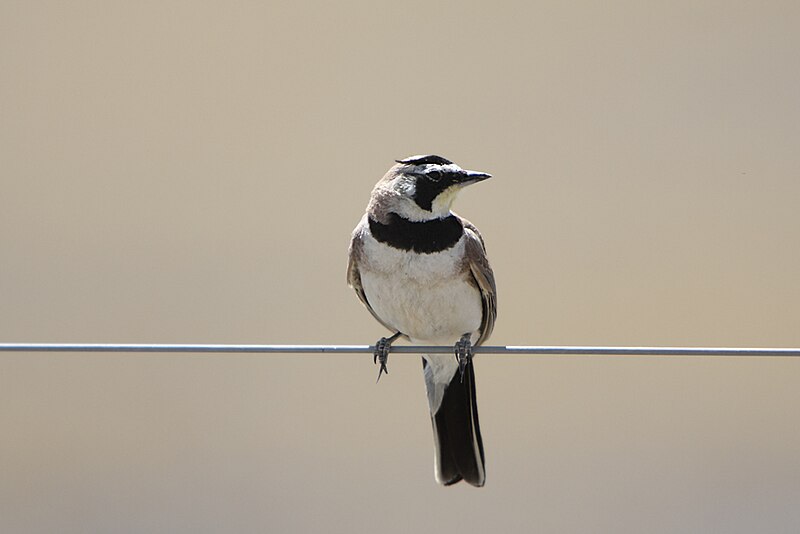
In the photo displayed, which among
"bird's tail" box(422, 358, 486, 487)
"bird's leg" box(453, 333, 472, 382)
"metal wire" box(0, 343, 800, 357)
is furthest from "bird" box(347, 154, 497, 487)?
"metal wire" box(0, 343, 800, 357)

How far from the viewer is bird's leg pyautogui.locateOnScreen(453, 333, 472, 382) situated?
12.7 ft

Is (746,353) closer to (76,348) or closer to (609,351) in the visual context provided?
(609,351)

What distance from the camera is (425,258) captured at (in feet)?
12.6

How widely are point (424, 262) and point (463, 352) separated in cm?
34

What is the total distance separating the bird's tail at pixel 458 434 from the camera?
4.22 meters

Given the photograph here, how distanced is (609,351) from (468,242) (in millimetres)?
1187

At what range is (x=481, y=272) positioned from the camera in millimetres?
3965

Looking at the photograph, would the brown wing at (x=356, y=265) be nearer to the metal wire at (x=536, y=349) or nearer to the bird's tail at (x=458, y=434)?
the bird's tail at (x=458, y=434)

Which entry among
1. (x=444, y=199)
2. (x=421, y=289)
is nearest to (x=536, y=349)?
(x=421, y=289)

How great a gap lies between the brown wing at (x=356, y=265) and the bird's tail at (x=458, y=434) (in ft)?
1.14

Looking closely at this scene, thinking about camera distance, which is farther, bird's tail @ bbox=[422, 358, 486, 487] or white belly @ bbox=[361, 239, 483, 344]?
bird's tail @ bbox=[422, 358, 486, 487]

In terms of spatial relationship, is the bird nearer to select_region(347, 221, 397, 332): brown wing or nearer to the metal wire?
select_region(347, 221, 397, 332): brown wing

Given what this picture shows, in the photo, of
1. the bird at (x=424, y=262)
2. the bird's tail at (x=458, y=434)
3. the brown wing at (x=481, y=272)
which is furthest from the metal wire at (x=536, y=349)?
the bird's tail at (x=458, y=434)

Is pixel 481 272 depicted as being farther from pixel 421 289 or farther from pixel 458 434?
pixel 458 434
